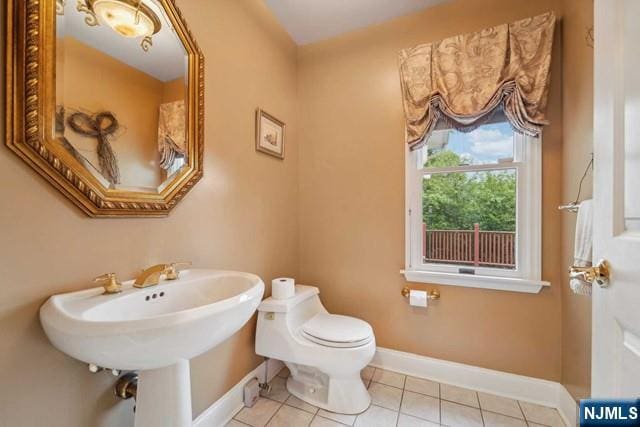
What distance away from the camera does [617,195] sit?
627mm

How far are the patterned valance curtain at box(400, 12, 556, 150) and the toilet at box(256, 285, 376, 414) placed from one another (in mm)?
1270

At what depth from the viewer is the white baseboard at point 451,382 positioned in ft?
4.52

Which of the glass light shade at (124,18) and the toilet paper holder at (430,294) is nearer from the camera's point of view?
the glass light shade at (124,18)

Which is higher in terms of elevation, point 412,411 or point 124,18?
point 124,18

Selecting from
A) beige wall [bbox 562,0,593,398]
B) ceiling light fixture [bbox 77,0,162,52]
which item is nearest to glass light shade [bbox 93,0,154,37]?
ceiling light fixture [bbox 77,0,162,52]

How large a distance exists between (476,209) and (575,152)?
1.81 ft

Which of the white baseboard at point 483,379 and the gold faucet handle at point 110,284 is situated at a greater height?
the gold faucet handle at point 110,284

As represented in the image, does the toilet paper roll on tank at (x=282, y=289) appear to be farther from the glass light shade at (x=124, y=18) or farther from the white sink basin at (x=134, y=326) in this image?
the glass light shade at (x=124, y=18)

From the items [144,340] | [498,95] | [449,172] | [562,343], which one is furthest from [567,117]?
[144,340]

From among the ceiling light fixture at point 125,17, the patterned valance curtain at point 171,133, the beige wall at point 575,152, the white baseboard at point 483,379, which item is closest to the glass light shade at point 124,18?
the ceiling light fixture at point 125,17

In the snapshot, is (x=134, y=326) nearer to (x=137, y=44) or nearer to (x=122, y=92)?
(x=122, y=92)
